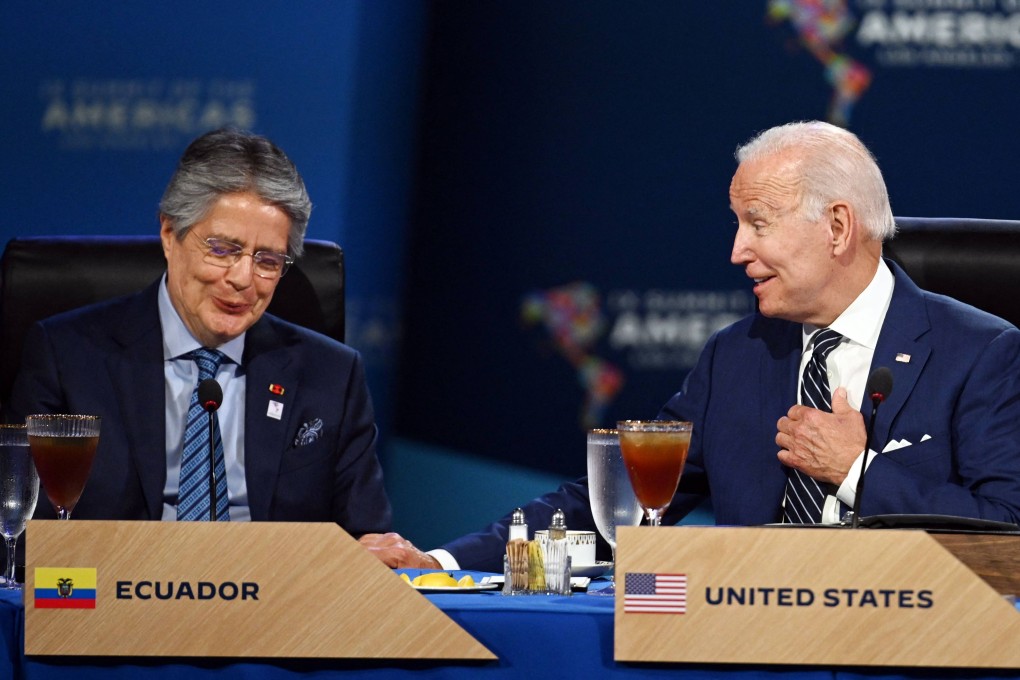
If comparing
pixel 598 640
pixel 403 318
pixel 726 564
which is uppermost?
pixel 726 564

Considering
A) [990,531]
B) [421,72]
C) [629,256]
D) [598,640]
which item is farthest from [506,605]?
[421,72]

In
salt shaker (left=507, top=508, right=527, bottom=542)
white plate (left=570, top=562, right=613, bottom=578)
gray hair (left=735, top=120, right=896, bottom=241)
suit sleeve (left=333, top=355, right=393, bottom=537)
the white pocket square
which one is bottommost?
suit sleeve (left=333, top=355, right=393, bottom=537)

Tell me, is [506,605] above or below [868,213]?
below

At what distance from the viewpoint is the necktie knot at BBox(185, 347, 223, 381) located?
2455mm

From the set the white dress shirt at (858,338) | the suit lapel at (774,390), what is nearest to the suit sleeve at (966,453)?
the white dress shirt at (858,338)

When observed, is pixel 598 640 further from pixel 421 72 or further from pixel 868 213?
pixel 421 72

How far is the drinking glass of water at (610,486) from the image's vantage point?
5.48 ft

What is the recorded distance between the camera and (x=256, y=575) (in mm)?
1383

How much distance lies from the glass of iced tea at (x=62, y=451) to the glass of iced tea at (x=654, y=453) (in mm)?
660

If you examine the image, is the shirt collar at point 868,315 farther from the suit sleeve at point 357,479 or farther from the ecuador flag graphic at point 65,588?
the ecuador flag graphic at point 65,588

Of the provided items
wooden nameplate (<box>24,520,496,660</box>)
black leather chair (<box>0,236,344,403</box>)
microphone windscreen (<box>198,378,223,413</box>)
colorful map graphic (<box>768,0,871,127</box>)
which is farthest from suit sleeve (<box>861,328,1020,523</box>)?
colorful map graphic (<box>768,0,871,127</box>)

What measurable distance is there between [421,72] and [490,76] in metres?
0.22

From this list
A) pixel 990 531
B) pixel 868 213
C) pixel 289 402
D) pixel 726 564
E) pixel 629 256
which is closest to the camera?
pixel 726 564

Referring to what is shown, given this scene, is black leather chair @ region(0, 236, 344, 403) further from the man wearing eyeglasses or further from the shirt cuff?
the shirt cuff
